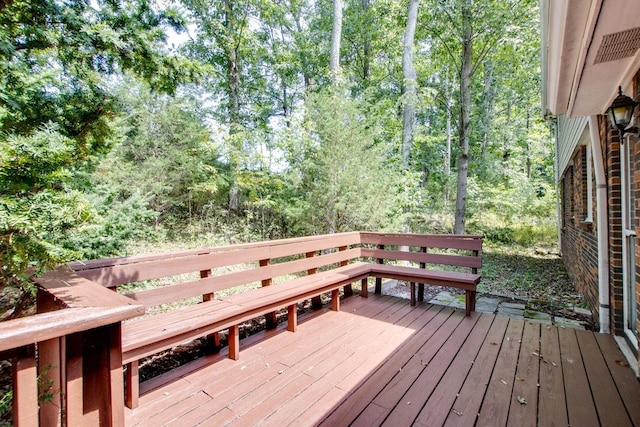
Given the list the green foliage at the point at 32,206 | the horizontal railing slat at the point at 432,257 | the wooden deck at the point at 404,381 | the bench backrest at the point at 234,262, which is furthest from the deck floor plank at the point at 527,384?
the green foliage at the point at 32,206

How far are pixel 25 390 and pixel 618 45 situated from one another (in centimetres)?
330

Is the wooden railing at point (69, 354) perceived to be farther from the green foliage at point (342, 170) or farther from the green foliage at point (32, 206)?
the green foliage at point (342, 170)

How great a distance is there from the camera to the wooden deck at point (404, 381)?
1.92m

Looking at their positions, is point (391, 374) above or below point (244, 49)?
below

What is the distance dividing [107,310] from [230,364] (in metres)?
1.62

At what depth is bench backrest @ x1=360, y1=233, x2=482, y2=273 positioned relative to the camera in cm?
381

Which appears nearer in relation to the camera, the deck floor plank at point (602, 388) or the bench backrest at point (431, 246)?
the deck floor plank at point (602, 388)

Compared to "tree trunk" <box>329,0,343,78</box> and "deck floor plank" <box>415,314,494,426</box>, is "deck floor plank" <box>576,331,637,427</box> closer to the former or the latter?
"deck floor plank" <box>415,314,494,426</box>

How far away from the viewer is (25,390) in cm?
101

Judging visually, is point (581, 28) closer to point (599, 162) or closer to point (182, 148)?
point (599, 162)

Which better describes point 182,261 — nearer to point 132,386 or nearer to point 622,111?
point 132,386

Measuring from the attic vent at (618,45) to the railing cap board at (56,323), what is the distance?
283 centimetres

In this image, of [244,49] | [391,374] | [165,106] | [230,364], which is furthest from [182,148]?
[391,374]

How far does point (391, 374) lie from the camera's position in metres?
2.38
